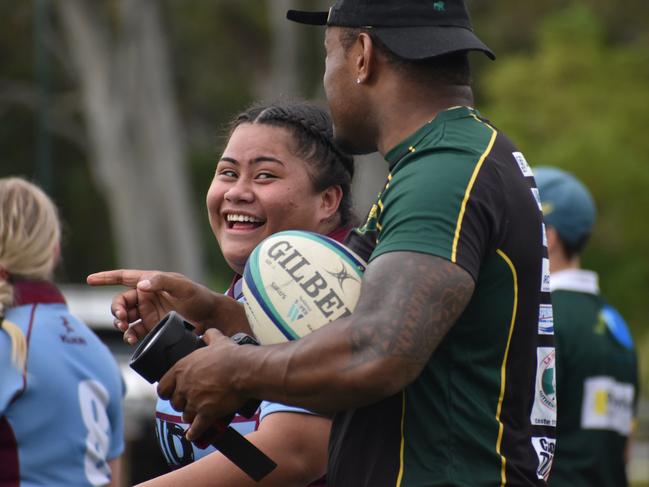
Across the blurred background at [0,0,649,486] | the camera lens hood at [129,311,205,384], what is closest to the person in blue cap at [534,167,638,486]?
the camera lens hood at [129,311,205,384]

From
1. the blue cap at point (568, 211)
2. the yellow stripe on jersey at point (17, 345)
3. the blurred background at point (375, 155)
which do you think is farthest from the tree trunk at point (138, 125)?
the yellow stripe on jersey at point (17, 345)

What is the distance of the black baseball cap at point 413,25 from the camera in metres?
2.98

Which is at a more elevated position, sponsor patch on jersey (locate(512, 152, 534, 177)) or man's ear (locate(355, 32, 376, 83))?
man's ear (locate(355, 32, 376, 83))

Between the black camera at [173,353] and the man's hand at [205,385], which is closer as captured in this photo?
the man's hand at [205,385]

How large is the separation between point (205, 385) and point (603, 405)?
3180 mm

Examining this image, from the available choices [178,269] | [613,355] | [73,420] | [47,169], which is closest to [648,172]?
[178,269]

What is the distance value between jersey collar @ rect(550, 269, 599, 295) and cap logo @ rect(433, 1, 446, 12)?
2.90 meters

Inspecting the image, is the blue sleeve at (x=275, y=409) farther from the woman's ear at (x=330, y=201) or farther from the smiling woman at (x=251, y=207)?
the woman's ear at (x=330, y=201)

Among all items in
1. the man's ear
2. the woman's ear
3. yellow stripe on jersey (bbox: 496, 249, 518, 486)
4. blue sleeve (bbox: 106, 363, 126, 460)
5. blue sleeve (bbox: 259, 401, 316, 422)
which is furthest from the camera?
blue sleeve (bbox: 106, 363, 126, 460)

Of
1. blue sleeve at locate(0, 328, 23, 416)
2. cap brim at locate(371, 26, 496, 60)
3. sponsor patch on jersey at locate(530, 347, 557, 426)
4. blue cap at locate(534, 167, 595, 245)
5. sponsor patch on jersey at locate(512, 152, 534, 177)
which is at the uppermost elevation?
cap brim at locate(371, 26, 496, 60)

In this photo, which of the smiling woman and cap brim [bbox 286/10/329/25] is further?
the smiling woman

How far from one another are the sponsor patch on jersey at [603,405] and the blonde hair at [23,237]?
2.42 m

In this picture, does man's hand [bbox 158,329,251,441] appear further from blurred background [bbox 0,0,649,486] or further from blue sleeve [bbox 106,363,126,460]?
blurred background [bbox 0,0,649,486]

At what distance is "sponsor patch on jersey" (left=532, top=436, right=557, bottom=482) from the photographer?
121 inches
